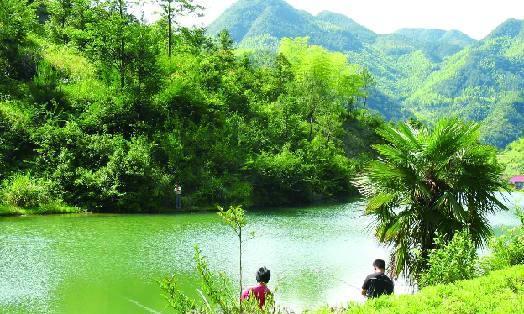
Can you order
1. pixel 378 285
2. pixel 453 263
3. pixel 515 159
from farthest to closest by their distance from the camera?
pixel 515 159 → pixel 453 263 → pixel 378 285

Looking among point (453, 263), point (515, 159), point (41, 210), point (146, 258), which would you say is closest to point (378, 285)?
point (453, 263)

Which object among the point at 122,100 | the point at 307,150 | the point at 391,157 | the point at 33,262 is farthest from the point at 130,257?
the point at 307,150

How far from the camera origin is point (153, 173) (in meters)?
34.2

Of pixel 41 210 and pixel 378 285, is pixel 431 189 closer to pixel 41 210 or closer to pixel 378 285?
pixel 378 285

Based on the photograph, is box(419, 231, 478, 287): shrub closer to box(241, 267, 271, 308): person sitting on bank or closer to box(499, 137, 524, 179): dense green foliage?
box(241, 267, 271, 308): person sitting on bank

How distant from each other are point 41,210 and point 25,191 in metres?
1.36

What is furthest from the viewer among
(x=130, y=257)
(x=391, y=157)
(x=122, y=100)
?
(x=122, y=100)

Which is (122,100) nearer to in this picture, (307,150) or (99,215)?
(99,215)

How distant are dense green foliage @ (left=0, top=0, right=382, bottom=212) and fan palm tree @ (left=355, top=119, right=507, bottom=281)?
925 inches

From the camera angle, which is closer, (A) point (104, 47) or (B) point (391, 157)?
(B) point (391, 157)

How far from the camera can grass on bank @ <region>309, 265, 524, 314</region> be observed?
722cm

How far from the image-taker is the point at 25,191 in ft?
94.3

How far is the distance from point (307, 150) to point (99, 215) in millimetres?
23109

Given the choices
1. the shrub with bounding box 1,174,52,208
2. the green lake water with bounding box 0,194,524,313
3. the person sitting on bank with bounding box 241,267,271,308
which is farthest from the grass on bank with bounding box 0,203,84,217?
the person sitting on bank with bounding box 241,267,271,308
